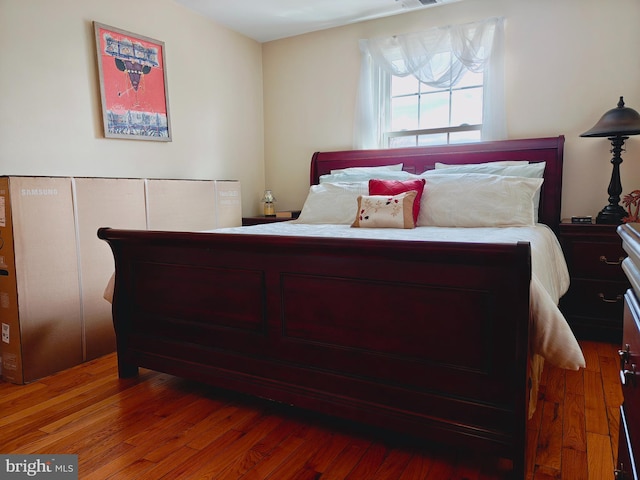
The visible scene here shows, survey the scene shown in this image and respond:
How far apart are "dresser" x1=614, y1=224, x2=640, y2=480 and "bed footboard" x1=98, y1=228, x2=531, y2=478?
46cm

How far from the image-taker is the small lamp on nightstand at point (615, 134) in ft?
8.75

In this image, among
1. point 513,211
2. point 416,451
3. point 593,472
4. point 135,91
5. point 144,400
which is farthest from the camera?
point 135,91

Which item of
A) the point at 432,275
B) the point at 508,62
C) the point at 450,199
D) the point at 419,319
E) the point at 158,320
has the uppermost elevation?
the point at 508,62

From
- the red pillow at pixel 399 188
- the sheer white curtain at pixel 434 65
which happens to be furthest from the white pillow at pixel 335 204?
the sheer white curtain at pixel 434 65

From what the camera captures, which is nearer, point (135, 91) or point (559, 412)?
point (559, 412)

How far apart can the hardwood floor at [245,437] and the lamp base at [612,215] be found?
1117 millimetres

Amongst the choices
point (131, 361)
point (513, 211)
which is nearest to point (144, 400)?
point (131, 361)

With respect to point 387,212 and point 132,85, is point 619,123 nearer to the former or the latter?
point 387,212

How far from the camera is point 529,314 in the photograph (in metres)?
1.37

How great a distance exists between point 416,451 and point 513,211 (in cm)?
165

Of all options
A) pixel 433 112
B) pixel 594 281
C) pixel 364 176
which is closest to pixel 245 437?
pixel 364 176

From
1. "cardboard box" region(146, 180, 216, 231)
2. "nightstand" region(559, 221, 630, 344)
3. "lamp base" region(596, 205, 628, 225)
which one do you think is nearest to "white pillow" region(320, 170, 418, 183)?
"cardboard box" region(146, 180, 216, 231)

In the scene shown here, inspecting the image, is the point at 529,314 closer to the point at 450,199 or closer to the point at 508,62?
the point at 450,199

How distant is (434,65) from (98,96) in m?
2.59
